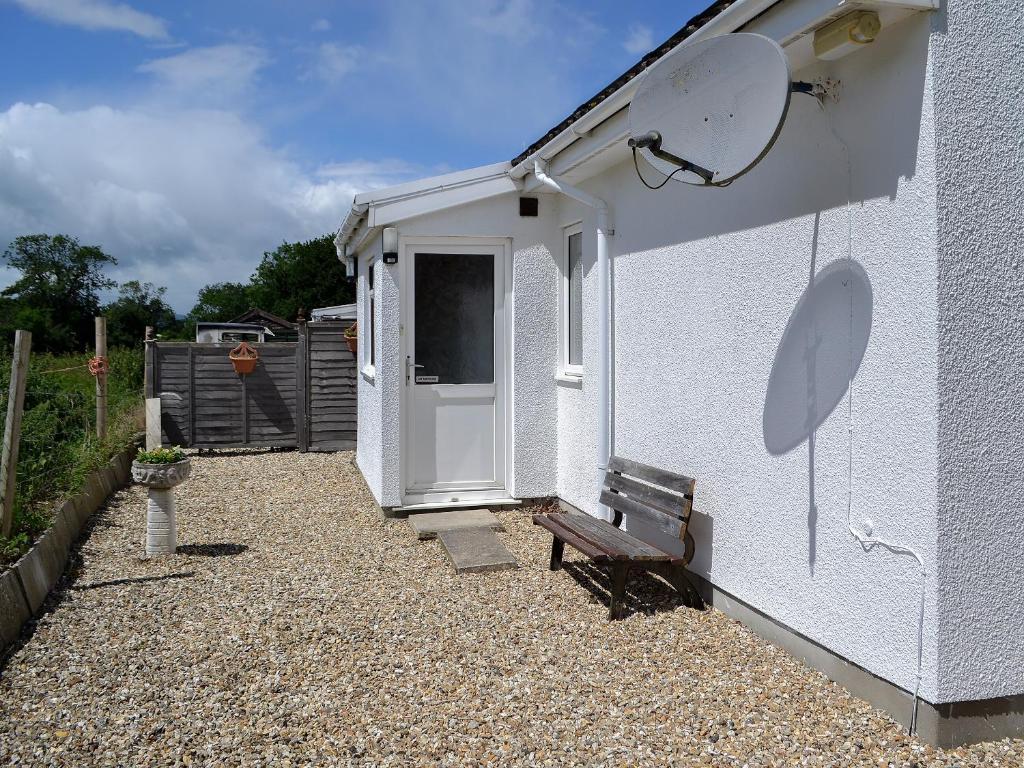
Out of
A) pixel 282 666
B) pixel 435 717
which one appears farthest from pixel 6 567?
pixel 435 717

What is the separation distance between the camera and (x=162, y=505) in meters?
6.01

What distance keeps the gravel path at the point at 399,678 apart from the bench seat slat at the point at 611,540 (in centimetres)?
37

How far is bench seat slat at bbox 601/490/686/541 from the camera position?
4.63 m

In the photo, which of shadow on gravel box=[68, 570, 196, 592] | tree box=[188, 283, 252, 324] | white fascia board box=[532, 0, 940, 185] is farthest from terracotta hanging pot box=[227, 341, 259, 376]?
tree box=[188, 283, 252, 324]

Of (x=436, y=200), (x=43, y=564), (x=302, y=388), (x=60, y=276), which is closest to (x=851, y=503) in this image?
(x=436, y=200)

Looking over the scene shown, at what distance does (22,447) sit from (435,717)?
197 inches

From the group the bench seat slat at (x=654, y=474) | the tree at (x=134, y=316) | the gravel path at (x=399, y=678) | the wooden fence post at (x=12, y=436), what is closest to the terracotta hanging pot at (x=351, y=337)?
the gravel path at (x=399, y=678)

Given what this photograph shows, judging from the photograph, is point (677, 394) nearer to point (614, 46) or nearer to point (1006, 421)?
point (1006, 421)

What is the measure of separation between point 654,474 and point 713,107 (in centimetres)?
231

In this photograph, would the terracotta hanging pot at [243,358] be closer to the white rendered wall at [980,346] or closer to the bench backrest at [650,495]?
the bench backrest at [650,495]

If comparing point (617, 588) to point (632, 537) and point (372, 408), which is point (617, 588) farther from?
point (372, 408)

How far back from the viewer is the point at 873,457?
3414 millimetres

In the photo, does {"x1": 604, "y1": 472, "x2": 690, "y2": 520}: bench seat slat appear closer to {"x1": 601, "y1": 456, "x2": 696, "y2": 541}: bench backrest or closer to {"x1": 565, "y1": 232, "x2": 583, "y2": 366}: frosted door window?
{"x1": 601, "y1": 456, "x2": 696, "y2": 541}: bench backrest

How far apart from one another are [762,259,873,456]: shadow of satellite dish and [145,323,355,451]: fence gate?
8.38m
